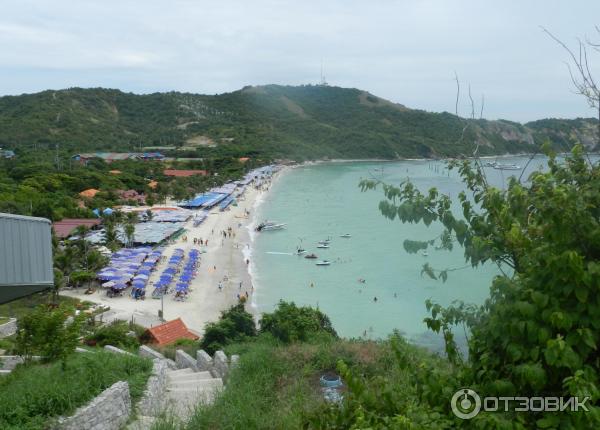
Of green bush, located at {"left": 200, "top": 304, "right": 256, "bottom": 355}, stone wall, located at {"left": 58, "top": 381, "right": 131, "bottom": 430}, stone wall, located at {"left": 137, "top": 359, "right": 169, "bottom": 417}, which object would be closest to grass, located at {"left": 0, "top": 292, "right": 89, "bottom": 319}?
green bush, located at {"left": 200, "top": 304, "right": 256, "bottom": 355}

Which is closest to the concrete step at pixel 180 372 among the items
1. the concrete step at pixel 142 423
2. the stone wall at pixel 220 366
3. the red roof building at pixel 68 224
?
the stone wall at pixel 220 366

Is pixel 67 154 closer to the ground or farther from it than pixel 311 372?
farther from it

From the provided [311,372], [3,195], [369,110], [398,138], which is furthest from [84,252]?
[369,110]

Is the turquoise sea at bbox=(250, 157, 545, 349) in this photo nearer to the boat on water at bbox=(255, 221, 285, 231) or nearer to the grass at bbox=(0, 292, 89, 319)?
the boat on water at bbox=(255, 221, 285, 231)

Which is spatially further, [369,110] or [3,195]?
[369,110]

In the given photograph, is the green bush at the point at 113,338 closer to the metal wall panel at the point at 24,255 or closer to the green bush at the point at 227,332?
the green bush at the point at 227,332

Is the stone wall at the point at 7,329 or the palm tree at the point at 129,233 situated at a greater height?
the palm tree at the point at 129,233

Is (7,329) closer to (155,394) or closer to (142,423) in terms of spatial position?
(155,394)

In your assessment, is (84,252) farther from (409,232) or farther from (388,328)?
(409,232)
